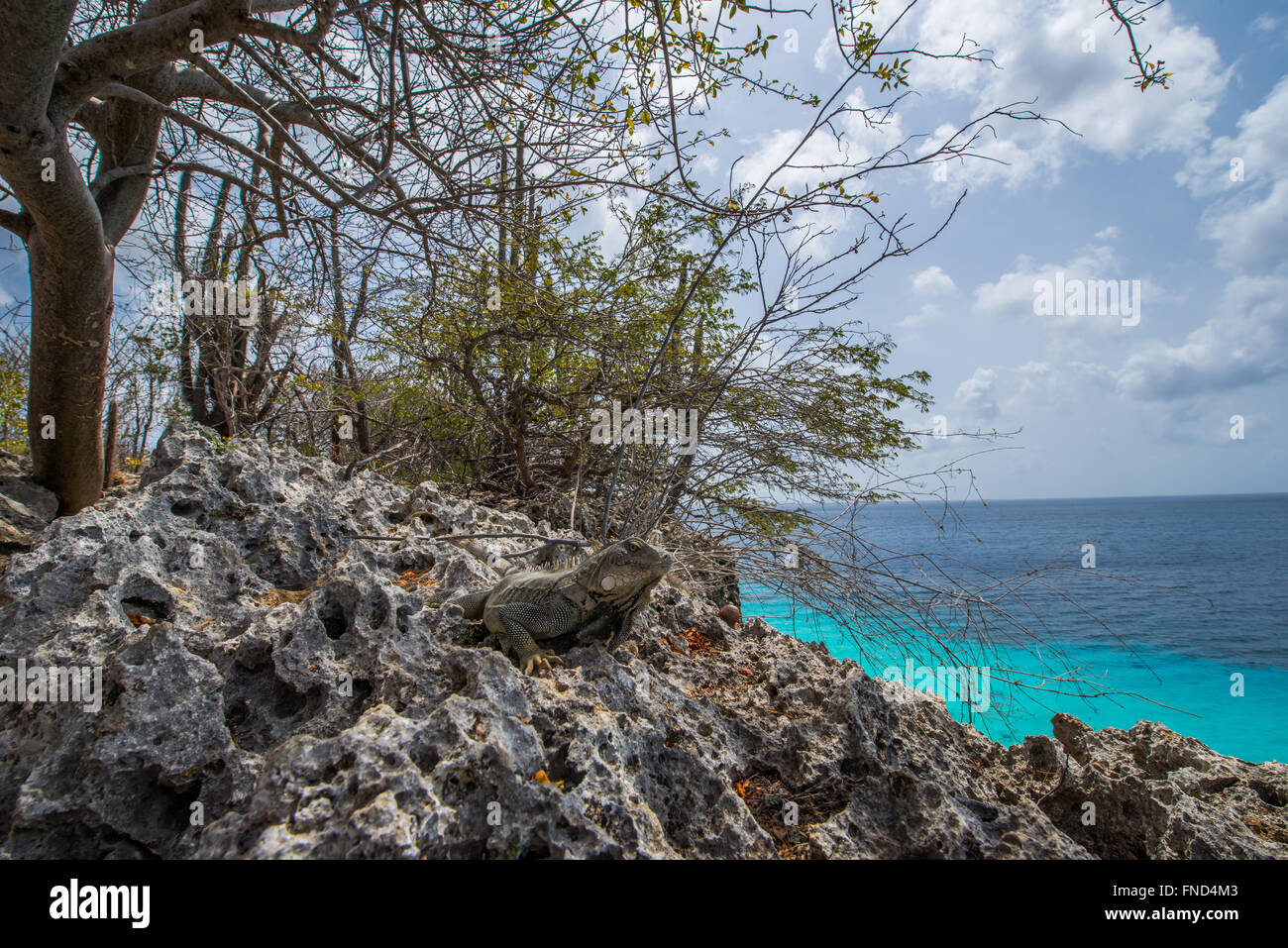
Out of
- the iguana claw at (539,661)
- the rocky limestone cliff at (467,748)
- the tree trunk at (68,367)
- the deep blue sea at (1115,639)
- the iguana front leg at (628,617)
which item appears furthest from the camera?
the tree trunk at (68,367)

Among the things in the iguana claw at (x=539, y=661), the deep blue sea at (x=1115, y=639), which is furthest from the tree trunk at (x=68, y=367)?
the deep blue sea at (x=1115, y=639)

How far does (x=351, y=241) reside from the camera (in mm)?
5953

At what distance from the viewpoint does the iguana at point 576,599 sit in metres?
2.60

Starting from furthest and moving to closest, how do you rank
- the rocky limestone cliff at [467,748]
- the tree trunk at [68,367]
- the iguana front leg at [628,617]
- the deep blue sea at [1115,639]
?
1. the tree trunk at [68,367]
2. the deep blue sea at [1115,639]
3. the iguana front leg at [628,617]
4. the rocky limestone cliff at [467,748]

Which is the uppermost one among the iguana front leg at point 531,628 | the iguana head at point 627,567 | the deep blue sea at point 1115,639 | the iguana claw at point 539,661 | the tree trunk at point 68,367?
the tree trunk at point 68,367

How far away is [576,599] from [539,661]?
34 centimetres

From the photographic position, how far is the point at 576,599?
2793mm

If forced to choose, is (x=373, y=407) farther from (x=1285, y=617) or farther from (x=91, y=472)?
(x=1285, y=617)

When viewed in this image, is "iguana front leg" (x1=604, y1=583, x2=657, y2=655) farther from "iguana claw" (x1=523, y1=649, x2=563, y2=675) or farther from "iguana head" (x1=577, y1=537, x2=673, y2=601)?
"iguana claw" (x1=523, y1=649, x2=563, y2=675)

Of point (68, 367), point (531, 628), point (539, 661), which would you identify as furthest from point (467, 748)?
point (68, 367)

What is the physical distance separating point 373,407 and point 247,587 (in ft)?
23.7

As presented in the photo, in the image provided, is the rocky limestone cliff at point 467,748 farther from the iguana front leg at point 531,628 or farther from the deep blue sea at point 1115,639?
the deep blue sea at point 1115,639

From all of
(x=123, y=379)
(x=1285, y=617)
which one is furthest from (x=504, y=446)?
(x=1285, y=617)

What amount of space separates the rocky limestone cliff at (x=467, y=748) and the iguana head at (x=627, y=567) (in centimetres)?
30
